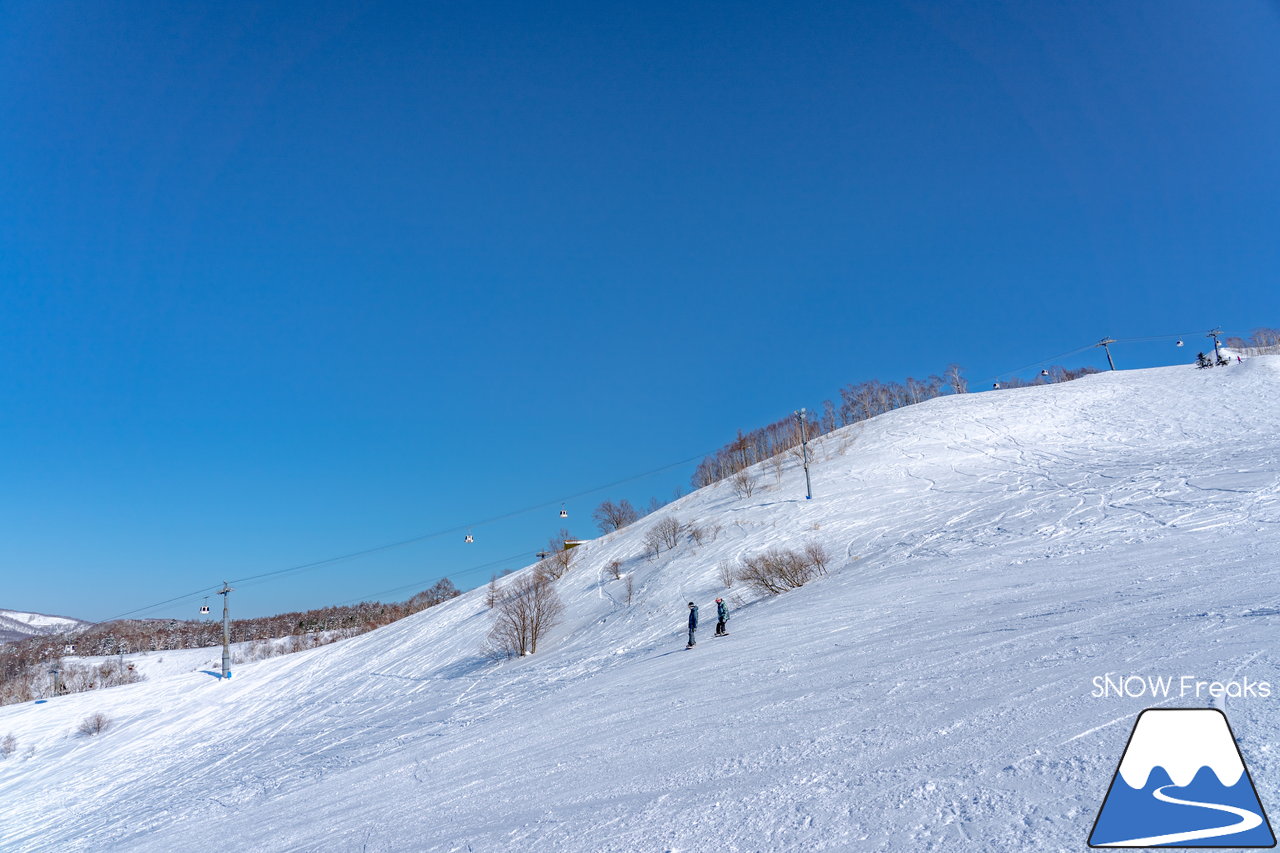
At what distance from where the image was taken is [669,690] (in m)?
13.3

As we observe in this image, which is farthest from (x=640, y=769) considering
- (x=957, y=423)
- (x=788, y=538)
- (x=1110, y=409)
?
(x=1110, y=409)

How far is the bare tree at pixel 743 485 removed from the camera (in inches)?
1949

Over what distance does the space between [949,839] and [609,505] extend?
62333 millimetres

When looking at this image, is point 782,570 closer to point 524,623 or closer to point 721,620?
point 721,620

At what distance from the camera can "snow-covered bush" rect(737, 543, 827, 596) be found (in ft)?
81.6

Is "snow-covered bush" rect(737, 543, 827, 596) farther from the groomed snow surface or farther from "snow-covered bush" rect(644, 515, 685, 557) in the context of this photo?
"snow-covered bush" rect(644, 515, 685, 557)

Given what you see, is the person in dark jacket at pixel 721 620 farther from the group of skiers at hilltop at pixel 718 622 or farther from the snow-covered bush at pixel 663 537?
the snow-covered bush at pixel 663 537

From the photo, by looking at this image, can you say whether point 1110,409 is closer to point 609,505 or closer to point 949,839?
point 609,505

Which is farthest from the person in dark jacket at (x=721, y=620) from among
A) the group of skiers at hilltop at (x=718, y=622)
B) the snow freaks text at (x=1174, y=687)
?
the snow freaks text at (x=1174, y=687)

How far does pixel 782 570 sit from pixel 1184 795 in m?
20.7

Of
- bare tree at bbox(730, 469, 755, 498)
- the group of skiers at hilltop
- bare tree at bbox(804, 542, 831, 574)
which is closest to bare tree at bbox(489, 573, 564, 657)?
the group of skiers at hilltop

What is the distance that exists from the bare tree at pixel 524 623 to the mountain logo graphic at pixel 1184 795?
87.2ft

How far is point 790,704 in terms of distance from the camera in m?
9.75

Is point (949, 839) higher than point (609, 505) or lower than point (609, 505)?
lower
